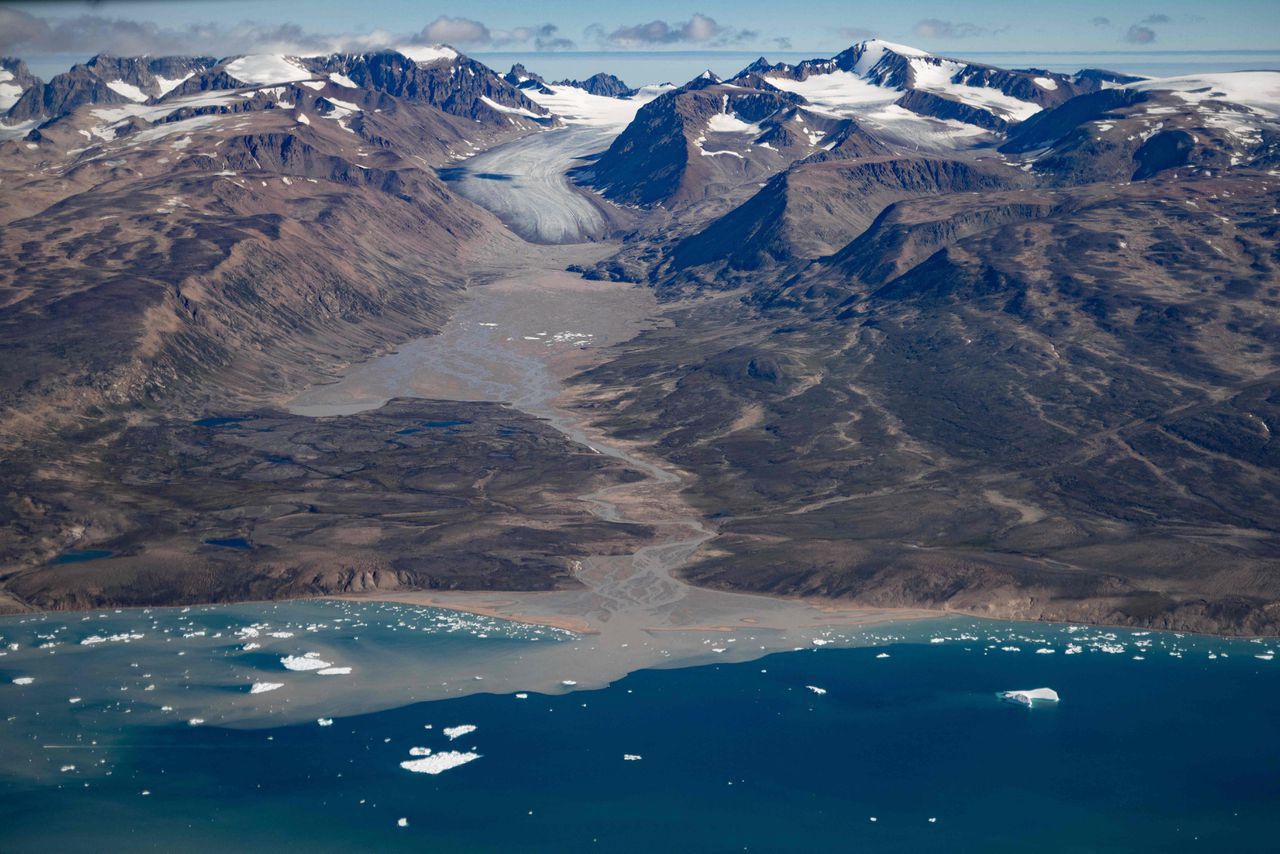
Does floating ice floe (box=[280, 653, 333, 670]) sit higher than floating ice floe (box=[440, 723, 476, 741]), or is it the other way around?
floating ice floe (box=[440, 723, 476, 741])

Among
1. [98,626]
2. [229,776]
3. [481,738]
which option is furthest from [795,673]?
[98,626]

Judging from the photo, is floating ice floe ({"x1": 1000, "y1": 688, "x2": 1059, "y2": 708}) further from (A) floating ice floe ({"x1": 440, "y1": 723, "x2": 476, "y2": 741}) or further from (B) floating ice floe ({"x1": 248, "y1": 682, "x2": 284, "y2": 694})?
(B) floating ice floe ({"x1": 248, "y1": 682, "x2": 284, "y2": 694})

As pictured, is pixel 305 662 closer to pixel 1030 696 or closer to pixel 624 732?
pixel 624 732

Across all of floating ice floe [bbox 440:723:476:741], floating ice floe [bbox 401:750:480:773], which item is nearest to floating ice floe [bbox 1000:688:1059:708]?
floating ice floe [bbox 440:723:476:741]

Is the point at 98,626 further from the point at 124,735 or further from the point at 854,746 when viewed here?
the point at 854,746

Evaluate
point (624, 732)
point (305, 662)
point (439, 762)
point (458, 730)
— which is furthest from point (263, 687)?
point (624, 732)

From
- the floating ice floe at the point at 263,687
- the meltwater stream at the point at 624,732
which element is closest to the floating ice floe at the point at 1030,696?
the meltwater stream at the point at 624,732

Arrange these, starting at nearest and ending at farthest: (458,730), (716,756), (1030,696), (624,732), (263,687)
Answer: (716,756) < (458,730) < (624,732) < (1030,696) < (263,687)
